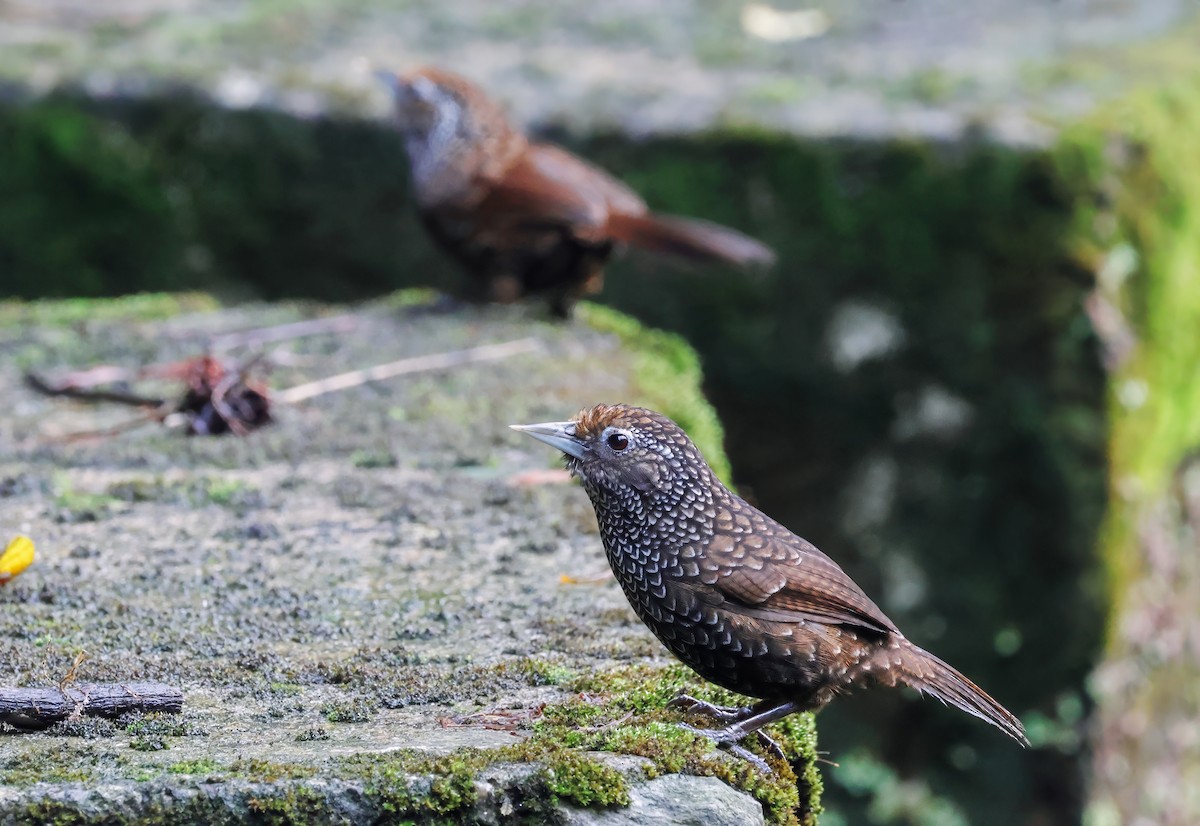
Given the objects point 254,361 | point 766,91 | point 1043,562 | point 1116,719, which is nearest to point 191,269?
point 254,361

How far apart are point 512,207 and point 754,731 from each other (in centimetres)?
320

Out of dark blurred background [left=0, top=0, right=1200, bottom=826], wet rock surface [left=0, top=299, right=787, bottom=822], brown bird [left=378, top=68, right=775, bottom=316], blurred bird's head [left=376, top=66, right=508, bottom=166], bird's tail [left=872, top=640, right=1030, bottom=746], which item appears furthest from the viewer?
blurred bird's head [left=376, top=66, right=508, bottom=166]

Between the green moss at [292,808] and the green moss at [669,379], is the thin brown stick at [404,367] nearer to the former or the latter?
the green moss at [669,379]

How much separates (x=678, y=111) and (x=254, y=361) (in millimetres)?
2501

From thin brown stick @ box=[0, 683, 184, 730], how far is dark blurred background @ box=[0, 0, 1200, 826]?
2975 mm

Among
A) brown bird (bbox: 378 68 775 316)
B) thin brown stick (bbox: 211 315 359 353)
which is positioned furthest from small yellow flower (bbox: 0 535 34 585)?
brown bird (bbox: 378 68 775 316)


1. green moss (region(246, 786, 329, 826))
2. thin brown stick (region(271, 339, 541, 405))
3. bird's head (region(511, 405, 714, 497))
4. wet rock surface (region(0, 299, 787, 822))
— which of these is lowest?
thin brown stick (region(271, 339, 541, 405))

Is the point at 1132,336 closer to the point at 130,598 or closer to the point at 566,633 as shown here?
the point at 566,633

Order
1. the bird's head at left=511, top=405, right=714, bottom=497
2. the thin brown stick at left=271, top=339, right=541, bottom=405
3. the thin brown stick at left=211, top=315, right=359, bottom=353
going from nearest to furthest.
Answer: the bird's head at left=511, top=405, right=714, bottom=497 < the thin brown stick at left=271, top=339, right=541, bottom=405 < the thin brown stick at left=211, top=315, right=359, bottom=353

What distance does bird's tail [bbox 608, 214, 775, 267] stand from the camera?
4.93m

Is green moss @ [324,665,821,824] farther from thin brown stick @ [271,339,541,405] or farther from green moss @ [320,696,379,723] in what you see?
thin brown stick @ [271,339,541,405]

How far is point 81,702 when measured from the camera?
235cm

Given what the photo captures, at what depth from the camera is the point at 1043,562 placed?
5441 mm

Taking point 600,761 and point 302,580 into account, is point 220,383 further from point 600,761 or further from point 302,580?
point 600,761
